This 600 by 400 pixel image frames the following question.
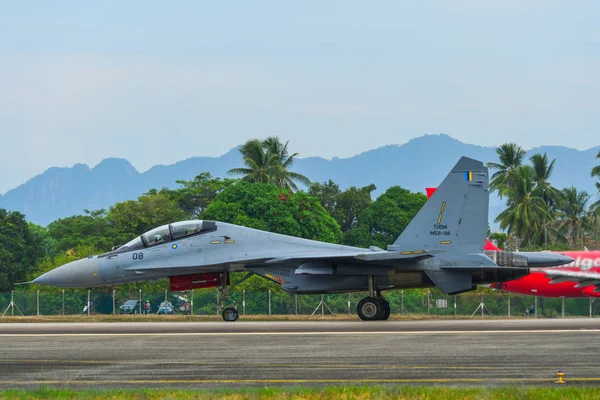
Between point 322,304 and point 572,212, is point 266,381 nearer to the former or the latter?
point 322,304

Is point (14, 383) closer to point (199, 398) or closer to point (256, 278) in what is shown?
point (199, 398)

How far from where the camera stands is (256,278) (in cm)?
5825

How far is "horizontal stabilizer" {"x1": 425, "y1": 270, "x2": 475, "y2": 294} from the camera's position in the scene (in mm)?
28734

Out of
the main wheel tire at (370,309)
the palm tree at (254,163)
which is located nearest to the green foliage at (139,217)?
the palm tree at (254,163)

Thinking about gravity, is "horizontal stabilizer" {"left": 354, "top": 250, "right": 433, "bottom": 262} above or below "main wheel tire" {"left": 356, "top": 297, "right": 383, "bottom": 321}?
above

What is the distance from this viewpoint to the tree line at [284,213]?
80.2 metres

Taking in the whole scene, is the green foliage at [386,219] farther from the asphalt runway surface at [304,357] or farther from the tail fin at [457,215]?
the asphalt runway surface at [304,357]

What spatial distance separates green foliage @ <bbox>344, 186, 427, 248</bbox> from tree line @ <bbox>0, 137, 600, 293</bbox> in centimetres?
10

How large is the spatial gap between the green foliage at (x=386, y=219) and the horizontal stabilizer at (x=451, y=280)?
6271 centimetres

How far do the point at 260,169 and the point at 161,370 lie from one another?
85334 millimetres

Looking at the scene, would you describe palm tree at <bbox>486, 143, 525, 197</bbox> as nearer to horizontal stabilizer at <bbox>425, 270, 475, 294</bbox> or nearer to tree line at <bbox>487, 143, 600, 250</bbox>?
tree line at <bbox>487, 143, 600, 250</bbox>

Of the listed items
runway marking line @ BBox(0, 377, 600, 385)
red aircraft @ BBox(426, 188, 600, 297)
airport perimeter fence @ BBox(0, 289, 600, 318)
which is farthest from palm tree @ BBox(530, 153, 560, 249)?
runway marking line @ BBox(0, 377, 600, 385)

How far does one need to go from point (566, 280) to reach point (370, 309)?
1214 centimetres

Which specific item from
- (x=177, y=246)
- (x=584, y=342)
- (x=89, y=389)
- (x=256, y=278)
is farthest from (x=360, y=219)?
(x=89, y=389)
